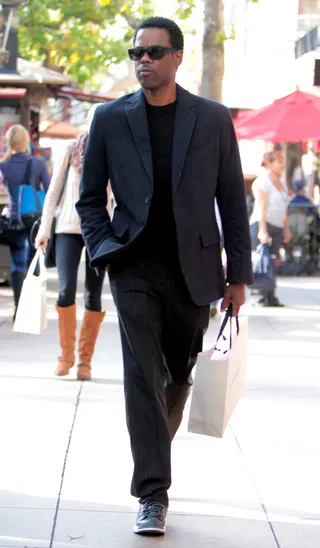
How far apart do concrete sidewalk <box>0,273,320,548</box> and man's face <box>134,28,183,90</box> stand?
1.71 m

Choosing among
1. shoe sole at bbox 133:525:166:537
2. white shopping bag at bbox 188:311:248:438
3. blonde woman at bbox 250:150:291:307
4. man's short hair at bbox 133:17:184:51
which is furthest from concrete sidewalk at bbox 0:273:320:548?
blonde woman at bbox 250:150:291:307

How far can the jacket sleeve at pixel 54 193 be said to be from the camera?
334 inches

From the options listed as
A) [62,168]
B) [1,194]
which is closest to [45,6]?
[1,194]

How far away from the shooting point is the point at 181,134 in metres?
5.06

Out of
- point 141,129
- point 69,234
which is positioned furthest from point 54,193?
point 141,129

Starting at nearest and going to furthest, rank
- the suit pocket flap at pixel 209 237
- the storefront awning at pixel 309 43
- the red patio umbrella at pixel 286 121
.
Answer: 1. the suit pocket flap at pixel 209 237
2. the storefront awning at pixel 309 43
3. the red patio umbrella at pixel 286 121

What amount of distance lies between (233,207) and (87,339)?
3.69m

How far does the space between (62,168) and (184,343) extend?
3511 mm

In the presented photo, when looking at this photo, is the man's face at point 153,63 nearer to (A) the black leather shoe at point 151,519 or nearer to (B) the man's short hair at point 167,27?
(B) the man's short hair at point 167,27

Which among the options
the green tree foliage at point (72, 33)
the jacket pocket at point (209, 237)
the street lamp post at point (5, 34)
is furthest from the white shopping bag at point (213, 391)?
the green tree foliage at point (72, 33)

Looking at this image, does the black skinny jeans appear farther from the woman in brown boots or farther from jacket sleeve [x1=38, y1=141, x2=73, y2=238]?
jacket sleeve [x1=38, y1=141, x2=73, y2=238]

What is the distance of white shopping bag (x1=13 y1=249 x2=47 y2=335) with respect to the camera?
8203 millimetres

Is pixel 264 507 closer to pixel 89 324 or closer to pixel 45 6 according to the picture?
pixel 89 324

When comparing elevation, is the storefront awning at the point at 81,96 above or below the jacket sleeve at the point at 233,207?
above
